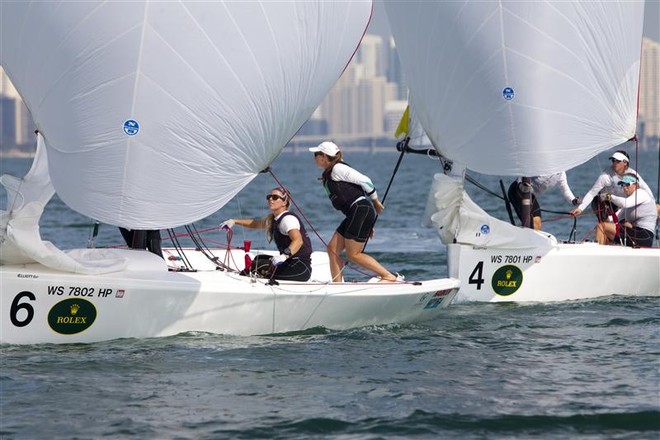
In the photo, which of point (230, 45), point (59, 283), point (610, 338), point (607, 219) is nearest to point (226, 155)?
point (230, 45)

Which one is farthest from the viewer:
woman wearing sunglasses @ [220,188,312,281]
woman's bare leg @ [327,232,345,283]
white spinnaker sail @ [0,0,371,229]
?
woman's bare leg @ [327,232,345,283]

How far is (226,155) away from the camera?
914 centimetres

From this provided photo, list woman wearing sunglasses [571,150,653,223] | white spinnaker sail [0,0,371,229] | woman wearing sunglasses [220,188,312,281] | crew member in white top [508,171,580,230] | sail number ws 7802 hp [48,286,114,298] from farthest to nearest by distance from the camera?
crew member in white top [508,171,580,230]
woman wearing sunglasses [571,150,653,223]
woman wearing sunglasses [220,188,312,281]
sail number ws 7802 hp [48,286,114,298]
white spinnaker sail [0,0,371,229]

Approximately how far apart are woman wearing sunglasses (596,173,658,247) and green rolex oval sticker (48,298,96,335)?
5.61m

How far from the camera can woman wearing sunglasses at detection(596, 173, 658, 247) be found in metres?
12.5

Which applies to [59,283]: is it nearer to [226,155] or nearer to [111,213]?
[111,213]

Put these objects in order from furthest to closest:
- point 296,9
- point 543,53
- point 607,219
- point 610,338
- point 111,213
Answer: point 607,219, point 543,53, point 610,338, point 296,9, point 111,213

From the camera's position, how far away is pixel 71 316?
902cm

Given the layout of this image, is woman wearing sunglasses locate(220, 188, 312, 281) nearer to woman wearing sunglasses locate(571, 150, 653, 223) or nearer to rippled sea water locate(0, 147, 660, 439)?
rippled sea water locate(0, 147, 660, 439)

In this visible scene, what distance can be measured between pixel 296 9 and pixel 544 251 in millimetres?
3858

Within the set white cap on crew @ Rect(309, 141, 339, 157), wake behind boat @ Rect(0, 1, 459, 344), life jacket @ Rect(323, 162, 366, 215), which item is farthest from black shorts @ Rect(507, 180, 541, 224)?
wake behind boat @ Rect(0, 1, 459, 344)

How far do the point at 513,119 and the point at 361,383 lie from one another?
14.3 feet

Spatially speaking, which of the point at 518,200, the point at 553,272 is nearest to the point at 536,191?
the point at 518,200

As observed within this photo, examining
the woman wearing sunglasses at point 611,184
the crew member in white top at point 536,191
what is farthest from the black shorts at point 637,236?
the crew member in white top at point 536,191
